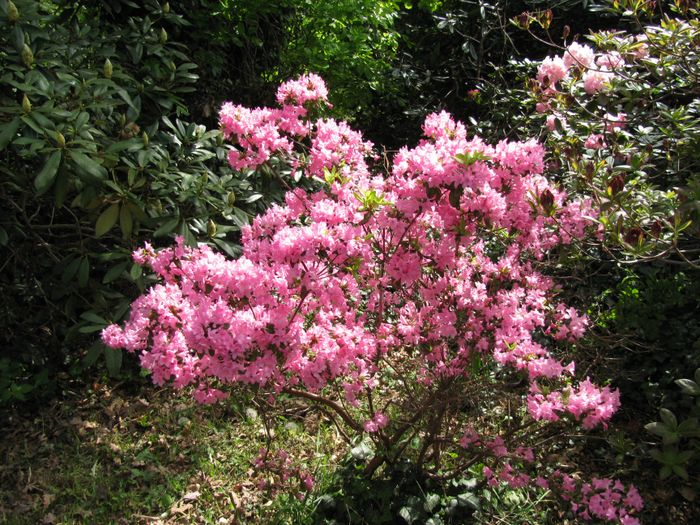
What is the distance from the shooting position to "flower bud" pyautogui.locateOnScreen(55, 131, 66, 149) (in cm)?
200

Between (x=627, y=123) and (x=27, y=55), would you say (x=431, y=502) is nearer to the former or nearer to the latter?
(x=627, y=123)

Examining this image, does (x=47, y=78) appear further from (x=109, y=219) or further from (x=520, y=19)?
(x=520, y=19)

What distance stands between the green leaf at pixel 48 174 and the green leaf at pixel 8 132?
140 millimetres

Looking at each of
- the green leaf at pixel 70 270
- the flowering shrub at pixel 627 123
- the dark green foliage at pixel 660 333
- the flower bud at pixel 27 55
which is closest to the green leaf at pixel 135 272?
the green leaf at pixel 70 270

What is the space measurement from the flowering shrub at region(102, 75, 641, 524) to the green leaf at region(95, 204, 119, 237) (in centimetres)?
34

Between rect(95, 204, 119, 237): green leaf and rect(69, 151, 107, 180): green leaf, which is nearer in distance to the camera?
rect(69, 151, 107, 180): green leaf

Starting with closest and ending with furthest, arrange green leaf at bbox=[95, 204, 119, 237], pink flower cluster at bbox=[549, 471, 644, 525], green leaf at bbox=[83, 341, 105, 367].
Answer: pink flower cluster at bbox=[549, 471, 644, 525], green leaf at bbox=[95, 204, 119, 237], green leaf at bbox=[83, 341, 105, 367]

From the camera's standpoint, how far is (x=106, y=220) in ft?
7.11

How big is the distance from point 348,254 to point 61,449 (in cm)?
206

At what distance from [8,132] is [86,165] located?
0.28 metres

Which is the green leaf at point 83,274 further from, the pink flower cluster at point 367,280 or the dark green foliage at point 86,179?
the pink flower cluster at point 367,280

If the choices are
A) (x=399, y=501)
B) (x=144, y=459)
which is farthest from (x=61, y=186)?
(x=399, y=501)

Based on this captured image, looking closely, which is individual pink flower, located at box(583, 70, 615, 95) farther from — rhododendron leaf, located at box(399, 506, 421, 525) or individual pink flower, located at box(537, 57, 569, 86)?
rhododendron leaf, located at box(399, 506, 421, 525)

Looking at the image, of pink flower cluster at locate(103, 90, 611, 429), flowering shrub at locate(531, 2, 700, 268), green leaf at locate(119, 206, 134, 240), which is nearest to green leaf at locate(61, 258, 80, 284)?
green leaf at locate(119, 206, 134, 240)
